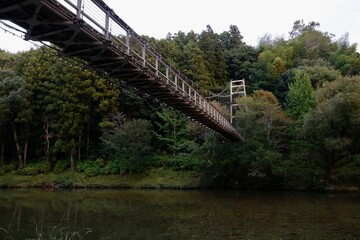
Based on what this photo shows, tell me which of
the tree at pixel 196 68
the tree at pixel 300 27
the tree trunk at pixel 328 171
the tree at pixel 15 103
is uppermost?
the tree at pixel 300 27

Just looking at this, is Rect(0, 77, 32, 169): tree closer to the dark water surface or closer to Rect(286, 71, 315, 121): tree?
the dark water surface

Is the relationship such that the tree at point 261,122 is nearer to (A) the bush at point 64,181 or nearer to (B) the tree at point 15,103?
(A) the bush at point 64,181

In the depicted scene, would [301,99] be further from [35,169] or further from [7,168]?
[7,168]

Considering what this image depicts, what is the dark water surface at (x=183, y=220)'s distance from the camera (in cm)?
1064

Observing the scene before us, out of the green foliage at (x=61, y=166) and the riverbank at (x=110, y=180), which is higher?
the green foliage at (x=61, y=166)

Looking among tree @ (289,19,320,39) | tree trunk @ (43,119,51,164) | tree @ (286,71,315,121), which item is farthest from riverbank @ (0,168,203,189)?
tree @ (289,19,320,39)

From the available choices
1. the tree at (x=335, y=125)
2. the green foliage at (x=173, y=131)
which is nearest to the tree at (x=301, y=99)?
the tree at (x=335, y=125)

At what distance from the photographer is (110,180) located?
99.4 feet

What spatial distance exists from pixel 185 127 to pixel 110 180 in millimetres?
8310

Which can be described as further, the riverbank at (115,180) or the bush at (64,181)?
the bush at (64,181)

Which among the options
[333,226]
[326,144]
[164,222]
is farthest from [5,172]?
[333,226]

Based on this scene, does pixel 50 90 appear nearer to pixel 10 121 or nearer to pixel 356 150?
pixel 10 121

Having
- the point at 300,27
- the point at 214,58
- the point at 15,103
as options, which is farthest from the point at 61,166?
the point at 300,27

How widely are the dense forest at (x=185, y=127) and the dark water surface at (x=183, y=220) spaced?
7354 millimetres
